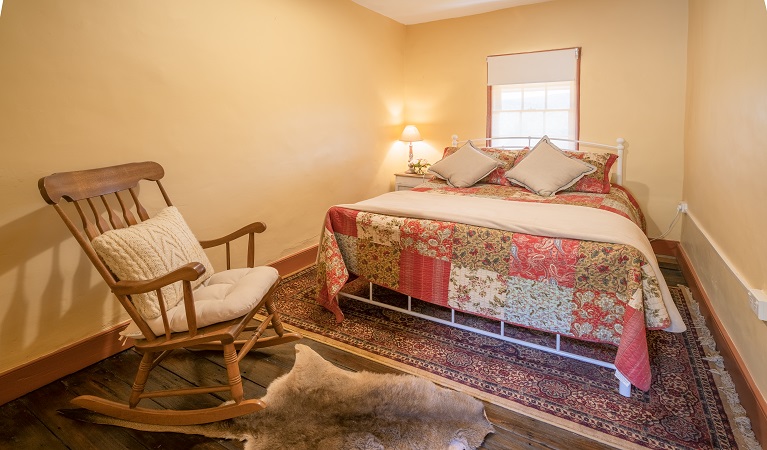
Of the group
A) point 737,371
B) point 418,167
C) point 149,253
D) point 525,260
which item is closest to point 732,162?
point 737,371

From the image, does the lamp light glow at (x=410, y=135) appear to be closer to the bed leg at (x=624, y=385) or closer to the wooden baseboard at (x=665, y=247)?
the wooden baseboard at (x=665, y=247)

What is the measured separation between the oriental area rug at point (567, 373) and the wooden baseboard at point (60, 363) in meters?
0.95

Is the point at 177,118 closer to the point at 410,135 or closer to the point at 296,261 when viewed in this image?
the point at 296,261

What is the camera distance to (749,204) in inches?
69.1

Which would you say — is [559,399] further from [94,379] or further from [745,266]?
[94,379]

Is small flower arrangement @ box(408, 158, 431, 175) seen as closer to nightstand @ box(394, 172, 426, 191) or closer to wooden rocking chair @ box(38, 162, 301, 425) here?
nightstand @ box(394, 172, 426, 191)

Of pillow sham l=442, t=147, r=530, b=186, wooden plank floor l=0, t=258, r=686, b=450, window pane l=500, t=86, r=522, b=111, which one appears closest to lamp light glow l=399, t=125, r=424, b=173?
window pane l=500, t=86, r=522, b=111

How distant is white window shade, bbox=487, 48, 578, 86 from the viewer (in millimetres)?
3858

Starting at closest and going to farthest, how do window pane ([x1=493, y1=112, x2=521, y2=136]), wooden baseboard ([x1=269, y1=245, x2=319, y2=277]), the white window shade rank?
wooden baseboard ([x1=269, y1=245, x2=319, y2=277]) < the white window shade < window pane ([x1=493, y1=112, x2=521, y2=136])

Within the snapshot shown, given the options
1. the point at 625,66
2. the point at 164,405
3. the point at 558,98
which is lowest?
the point at 164,405

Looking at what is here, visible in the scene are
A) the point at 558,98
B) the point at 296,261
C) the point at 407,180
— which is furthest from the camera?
the point at 407,180

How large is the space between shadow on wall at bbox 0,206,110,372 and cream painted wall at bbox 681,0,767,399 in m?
3.04

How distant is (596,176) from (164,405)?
3.28m

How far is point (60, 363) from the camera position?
2066 millimetres
